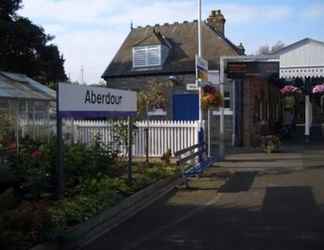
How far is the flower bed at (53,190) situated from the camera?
7922 millimetres

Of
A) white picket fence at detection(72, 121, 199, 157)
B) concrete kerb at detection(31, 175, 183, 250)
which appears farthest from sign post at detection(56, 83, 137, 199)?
→ white picket fence at detection(72, 121, 199, 157)

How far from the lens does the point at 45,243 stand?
7.81 meters

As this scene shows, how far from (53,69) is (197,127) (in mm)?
13156

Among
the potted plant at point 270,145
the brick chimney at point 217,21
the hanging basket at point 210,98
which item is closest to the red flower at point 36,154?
the hanging basket at point 210,98

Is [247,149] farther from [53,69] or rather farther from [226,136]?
[53,69]

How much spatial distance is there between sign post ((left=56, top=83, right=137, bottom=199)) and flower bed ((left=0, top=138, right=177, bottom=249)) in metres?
0.55

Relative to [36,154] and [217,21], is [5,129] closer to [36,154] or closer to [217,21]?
[36,154]

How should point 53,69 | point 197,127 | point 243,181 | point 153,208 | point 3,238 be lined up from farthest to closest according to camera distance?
point 53,69, point 197,127, point 243,181, point 153,208, point 3,238

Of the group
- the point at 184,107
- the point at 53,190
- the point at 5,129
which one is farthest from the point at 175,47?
the point at 53,190

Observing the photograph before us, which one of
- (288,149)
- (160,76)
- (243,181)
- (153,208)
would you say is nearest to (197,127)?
(243,181)

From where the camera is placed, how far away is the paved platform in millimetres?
8445

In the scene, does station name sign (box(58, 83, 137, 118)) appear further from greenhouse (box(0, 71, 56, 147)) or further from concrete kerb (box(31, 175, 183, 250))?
greenhouse (box(0, 71, 56, 147))

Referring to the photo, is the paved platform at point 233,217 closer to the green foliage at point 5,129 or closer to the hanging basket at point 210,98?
the hanging basket at point 210,98

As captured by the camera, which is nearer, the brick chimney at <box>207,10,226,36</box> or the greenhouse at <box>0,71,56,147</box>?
the greenhouse at <box>0,71,56,147</box>
